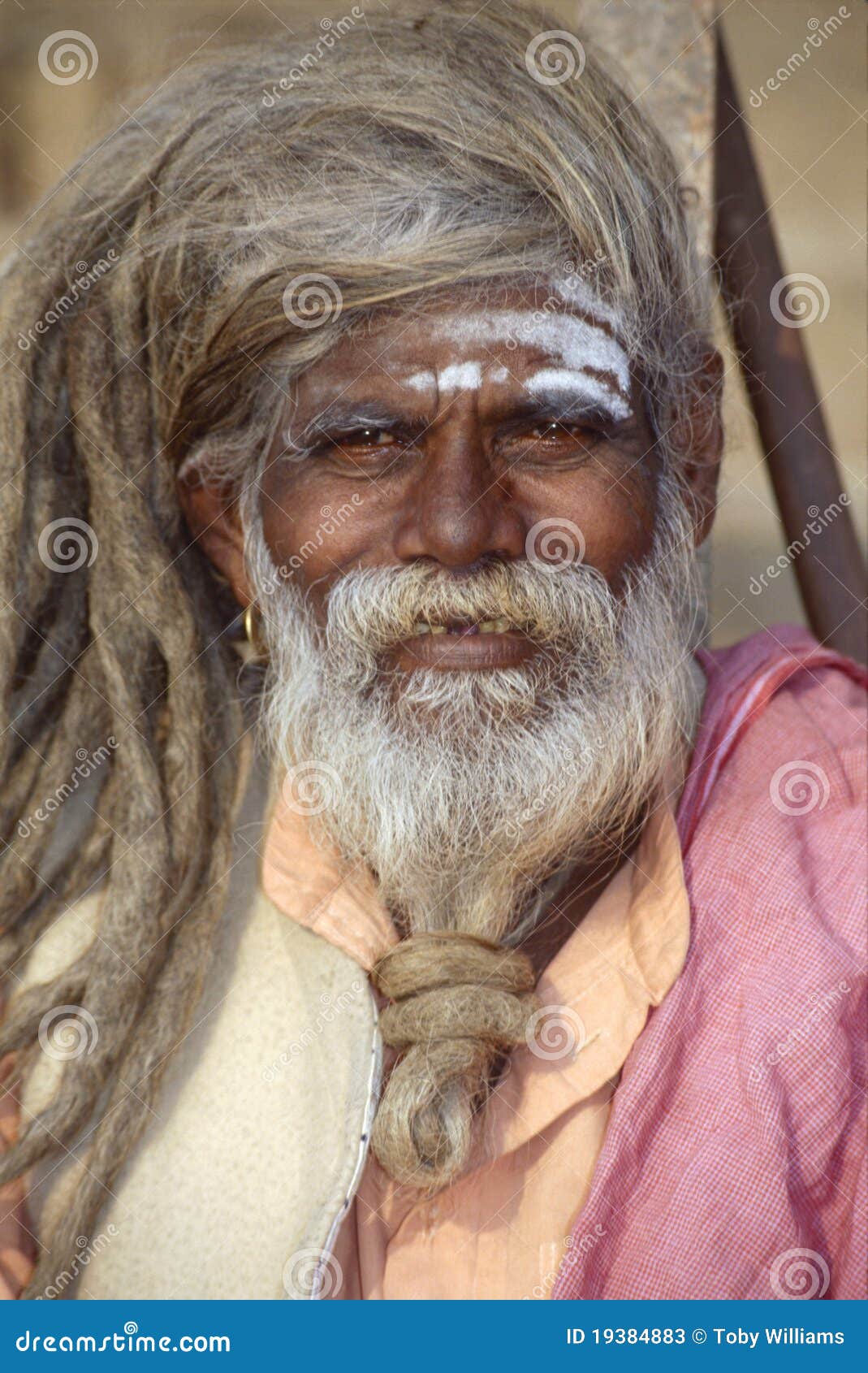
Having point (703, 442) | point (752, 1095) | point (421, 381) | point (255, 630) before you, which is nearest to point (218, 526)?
point (255, 630)

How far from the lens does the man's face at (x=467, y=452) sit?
5.62 ft

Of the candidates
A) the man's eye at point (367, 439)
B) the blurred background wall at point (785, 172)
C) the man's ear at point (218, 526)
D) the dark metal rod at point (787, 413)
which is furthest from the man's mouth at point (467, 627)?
the blurred background wall at point (785, 172)

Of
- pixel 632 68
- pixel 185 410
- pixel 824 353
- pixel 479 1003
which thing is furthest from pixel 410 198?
pixel 824 353

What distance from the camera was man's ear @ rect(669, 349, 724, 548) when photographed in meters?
2.00

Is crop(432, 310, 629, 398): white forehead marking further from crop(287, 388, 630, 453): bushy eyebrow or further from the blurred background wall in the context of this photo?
the blurred background wall

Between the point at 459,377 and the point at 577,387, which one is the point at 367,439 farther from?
the point at 577,387

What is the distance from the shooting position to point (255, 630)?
1.98 metres

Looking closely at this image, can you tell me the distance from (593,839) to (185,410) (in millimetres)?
884


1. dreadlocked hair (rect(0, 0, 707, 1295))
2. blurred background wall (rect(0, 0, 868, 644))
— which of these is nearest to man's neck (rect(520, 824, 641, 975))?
dreadlocked hair (rect(0, 0, 707, 1295))

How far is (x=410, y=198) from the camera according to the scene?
5.72ft

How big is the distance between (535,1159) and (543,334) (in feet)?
3.56

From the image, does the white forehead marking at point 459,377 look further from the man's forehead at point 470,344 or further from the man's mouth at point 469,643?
the man's mouth at point 469,643

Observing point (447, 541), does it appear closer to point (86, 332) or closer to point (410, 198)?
point (410, 198)

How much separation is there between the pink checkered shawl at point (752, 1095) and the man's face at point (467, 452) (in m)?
0.44
